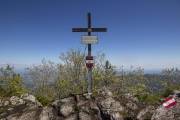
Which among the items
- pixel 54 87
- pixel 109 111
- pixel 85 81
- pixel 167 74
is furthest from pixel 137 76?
pixel 109 111

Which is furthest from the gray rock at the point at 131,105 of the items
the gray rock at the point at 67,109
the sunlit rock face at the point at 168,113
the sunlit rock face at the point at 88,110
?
the gray rock at the point at 67,109

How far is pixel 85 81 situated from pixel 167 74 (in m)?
17.5

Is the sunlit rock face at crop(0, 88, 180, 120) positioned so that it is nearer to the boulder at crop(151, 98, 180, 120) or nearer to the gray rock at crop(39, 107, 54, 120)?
the gray rock at crop(39, 107, 54, 120)

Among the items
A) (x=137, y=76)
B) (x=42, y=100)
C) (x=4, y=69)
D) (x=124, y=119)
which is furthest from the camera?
(x=137, y=76)

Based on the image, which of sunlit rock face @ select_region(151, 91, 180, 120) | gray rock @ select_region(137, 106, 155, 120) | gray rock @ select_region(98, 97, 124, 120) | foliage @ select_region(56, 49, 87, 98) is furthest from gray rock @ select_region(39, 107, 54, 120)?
foliage @ select_region(56, 49, 87, 98)

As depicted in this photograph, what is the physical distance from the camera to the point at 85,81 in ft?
165

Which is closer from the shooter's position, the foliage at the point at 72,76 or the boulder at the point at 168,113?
the boulder at the point at 168,113

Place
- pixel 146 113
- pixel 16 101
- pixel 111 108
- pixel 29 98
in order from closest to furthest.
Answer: pixel 146 113 → pixel 111 108 → pixel 16 101 → pixel 29 98

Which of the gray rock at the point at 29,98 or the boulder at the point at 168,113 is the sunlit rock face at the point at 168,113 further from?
the gray rock at the point at 29,98

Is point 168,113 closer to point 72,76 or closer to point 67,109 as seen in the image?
point 67,109

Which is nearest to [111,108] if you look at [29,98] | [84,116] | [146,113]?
[84,116]

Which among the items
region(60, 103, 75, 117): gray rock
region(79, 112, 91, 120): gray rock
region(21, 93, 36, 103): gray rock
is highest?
region(21, 93, 36, 103): gray rock

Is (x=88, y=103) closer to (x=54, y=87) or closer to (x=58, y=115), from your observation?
(x=58, y=115)

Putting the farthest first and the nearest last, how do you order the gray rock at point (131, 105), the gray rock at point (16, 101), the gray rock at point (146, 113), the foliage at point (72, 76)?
the foliage at point (72, 76) < the gray rock at point (16, 101) < the gray rock at point (131, 105) < the gray rock at point (146, 113)
